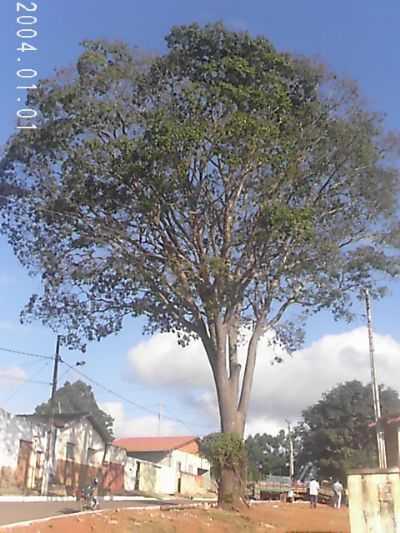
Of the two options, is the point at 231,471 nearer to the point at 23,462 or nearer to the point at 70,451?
the point at 23,462

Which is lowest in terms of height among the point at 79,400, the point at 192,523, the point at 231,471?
the point at 192,523

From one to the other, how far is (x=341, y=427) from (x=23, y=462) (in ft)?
101

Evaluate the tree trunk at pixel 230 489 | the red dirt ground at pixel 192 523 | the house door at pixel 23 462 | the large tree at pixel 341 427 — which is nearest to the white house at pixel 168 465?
the large tree at pixel 341 427

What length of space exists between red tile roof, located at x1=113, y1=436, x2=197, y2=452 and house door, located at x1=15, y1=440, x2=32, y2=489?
74.4ft

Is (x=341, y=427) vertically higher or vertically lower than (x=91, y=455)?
higher

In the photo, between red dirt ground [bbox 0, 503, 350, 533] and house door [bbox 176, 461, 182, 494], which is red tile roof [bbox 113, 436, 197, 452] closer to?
house door [bbox 176, 461, 182, 494]

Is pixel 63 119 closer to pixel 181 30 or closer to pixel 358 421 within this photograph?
pixel 181 30

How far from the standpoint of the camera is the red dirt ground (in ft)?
51.6

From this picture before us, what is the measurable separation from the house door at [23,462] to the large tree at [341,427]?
26650 millimetres

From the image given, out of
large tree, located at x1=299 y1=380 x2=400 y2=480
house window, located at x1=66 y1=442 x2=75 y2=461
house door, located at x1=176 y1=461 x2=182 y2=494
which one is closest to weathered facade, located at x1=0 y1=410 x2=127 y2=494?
house window, located at x1=66 y1=442 x2=75 y2=461

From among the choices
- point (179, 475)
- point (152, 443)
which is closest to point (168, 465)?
point (179, 475)

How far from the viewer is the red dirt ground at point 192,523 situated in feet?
51.6

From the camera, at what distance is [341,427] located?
57031 millimetres

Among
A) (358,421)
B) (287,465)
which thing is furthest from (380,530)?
(287,465)
